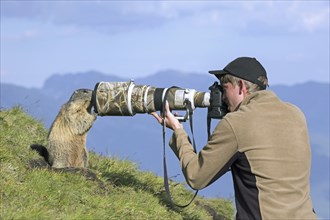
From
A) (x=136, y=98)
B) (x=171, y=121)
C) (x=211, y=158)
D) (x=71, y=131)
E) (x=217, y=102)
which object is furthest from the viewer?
(x=71, y=131)

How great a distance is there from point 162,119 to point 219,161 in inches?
65.3

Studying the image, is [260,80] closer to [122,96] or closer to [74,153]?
[122,96]

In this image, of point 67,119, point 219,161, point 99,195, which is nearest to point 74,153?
point 67,119

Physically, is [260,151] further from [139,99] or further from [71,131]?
[71,131]

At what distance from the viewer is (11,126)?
455 inches

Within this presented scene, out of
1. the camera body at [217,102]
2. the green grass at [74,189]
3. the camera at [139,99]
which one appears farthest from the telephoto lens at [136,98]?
the green grass at [74,189]

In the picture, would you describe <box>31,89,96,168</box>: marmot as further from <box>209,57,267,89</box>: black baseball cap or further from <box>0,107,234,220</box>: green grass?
<box>209,57,267,89</box>: black baseball cap

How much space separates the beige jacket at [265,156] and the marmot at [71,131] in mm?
3791

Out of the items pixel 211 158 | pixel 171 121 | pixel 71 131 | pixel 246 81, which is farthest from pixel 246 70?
pixel 71 131

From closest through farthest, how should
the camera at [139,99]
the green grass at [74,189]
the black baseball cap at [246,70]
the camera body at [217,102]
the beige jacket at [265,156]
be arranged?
the beige jacket at [265,156] < the black baseball cap at [246,70] < the camera body at [217,102] < the green grass at [74,189] < the camera at [139,99]

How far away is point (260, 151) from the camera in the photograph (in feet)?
21.9

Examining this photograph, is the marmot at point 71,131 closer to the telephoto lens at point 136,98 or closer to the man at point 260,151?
the telephoto lens at point 136,98

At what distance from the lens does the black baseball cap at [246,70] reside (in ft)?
22.5

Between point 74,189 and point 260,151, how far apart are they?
323 cm
